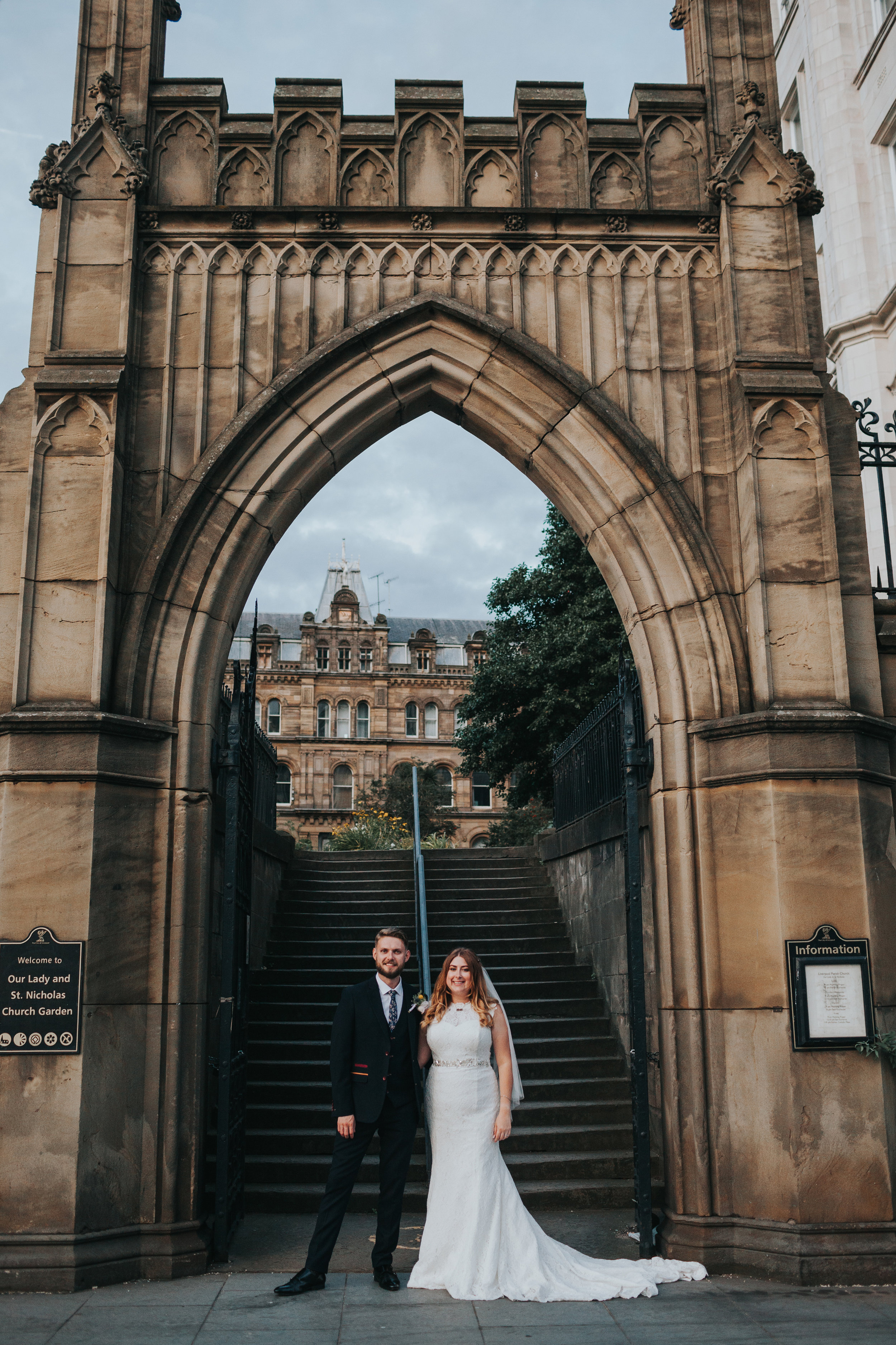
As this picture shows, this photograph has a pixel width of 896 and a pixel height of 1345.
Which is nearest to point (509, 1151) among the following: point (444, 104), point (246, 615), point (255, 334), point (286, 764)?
point (255, 334)

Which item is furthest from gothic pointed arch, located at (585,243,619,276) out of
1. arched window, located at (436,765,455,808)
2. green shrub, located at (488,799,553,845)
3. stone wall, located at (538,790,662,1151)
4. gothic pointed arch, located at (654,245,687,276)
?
arched window, located at (436,765,455,808)

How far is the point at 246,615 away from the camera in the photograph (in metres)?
62.2

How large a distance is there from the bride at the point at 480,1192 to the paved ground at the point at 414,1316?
81 millimetres

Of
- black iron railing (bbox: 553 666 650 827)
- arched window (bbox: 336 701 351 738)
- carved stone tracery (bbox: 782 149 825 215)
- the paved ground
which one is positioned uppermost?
arched window (bbox: 336 701 351 738)

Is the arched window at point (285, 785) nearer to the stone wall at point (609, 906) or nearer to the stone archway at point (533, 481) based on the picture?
the stone wall at point (609, 906)

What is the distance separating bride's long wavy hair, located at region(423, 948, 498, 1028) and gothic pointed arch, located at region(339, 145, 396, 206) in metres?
4.68

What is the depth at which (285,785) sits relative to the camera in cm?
5391

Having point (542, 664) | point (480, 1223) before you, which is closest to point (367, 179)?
point (480, 1223)

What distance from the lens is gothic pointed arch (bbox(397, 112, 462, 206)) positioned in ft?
23.1

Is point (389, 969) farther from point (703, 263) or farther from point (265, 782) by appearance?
point (265, 782)

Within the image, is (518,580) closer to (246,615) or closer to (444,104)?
(444,104)

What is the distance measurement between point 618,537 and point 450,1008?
2.96m

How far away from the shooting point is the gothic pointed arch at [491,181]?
7090 mm

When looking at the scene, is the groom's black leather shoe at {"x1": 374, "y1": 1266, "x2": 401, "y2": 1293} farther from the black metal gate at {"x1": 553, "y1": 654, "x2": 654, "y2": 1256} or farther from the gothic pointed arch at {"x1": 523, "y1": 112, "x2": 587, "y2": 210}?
the gothic pointed arch at {"x1": 523, "y1": 112, "x2": 587, "y2": 210}
